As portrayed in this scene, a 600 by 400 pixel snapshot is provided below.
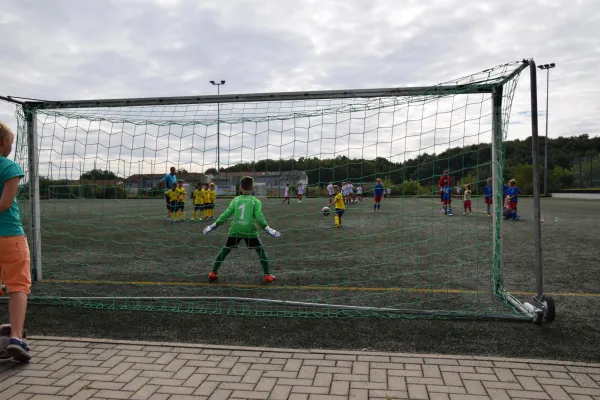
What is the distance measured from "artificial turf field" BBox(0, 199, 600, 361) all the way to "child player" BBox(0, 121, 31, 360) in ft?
2.53

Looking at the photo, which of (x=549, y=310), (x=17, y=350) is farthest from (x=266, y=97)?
(x=549, y=310)

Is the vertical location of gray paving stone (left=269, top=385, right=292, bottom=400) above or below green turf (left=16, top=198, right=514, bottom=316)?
below

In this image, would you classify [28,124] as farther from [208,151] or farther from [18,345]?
[18,345]

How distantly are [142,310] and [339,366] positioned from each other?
2.61 metres

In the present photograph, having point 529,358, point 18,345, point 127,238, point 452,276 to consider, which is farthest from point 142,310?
point 127,238

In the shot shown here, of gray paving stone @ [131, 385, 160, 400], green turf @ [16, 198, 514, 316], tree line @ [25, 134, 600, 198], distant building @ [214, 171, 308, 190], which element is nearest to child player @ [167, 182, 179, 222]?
green turf @ [16, 198, 514, 316]

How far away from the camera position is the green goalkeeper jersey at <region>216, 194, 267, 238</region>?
19.6ft

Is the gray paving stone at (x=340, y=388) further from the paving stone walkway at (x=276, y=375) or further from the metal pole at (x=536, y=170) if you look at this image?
the metal pole at (x=536, y=170)

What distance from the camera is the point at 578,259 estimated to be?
7566 millimetres

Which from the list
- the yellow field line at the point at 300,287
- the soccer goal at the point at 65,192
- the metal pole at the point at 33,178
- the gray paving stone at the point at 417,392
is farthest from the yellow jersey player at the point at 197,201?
the gray paving stone at the point at 417,392

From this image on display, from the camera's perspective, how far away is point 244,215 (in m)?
5.98

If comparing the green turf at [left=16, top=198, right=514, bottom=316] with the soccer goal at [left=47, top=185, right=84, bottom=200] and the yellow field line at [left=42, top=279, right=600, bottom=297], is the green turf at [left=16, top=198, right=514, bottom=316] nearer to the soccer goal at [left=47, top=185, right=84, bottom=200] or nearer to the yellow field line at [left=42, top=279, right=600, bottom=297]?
the yellow field line at [left=42, top=279, right=600, bottom=297]

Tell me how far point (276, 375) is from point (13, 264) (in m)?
2.28

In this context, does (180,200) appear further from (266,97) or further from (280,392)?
(280,392)
